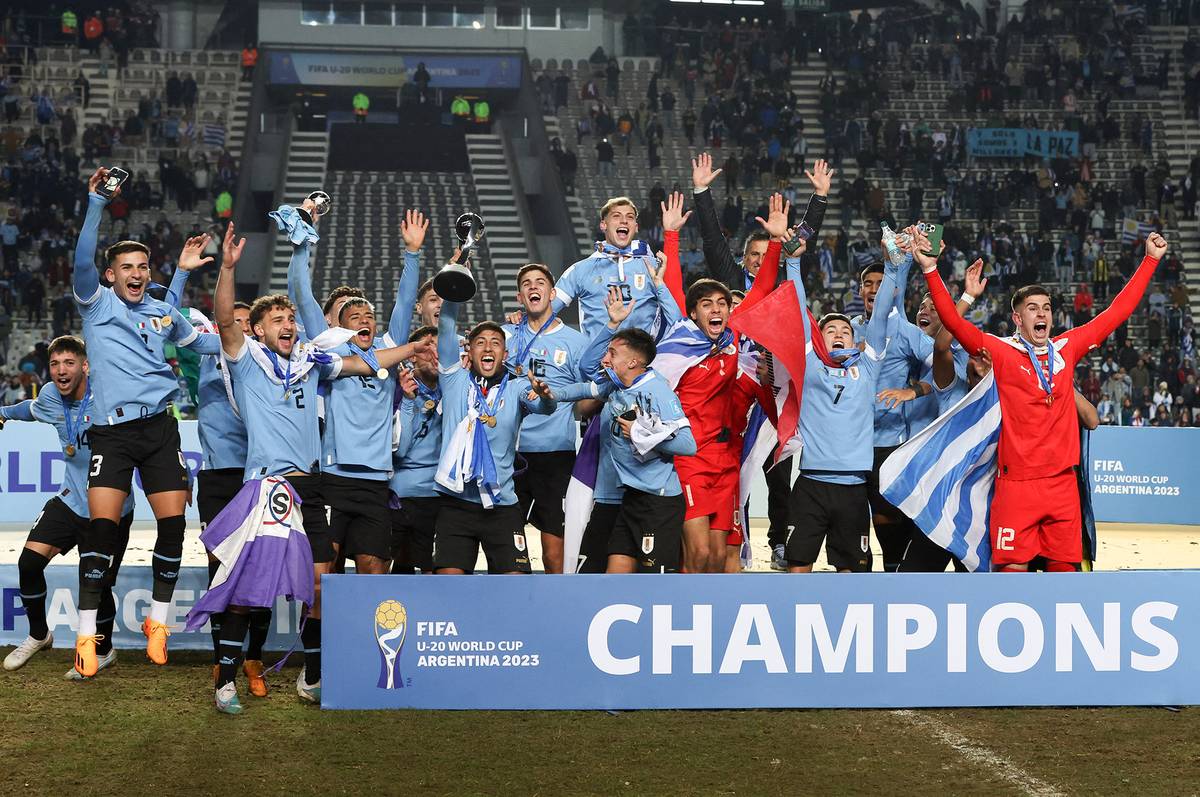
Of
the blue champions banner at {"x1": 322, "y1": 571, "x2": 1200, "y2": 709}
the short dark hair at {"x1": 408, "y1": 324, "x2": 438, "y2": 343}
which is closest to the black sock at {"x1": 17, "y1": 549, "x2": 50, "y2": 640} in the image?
the blue champions banner at {"x1": 322, "y1": 571, "x2": 1200, "y2": 709}

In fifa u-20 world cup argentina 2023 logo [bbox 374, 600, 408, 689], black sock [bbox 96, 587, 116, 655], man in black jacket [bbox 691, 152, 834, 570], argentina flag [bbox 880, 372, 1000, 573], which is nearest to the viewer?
fifa u-20 world cup argentina 2023 logo [bbox 374, 600, 408, 689]

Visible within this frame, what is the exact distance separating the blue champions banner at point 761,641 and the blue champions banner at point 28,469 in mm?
8950

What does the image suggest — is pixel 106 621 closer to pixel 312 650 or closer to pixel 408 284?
pixel 312 650

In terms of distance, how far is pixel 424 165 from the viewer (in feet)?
113

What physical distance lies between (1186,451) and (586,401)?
36.7 feet

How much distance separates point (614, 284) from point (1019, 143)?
25.9 m

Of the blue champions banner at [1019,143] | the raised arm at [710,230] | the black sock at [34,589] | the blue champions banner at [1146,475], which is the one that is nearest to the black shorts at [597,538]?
the raised arm at [710,230]

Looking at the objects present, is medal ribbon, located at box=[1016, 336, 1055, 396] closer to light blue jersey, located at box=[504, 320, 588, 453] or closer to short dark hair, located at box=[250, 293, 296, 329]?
light blue jersey, located at box=[504, 320, 588, 453]

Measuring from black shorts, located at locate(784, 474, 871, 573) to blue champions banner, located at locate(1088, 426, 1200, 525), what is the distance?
9219mm

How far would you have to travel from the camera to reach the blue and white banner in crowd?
801 centimetres

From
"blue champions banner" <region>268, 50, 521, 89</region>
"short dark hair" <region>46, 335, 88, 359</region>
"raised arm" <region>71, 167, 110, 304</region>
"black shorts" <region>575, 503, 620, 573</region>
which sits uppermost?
"blue champions banner" <region>268, 50, 521, 89</region>

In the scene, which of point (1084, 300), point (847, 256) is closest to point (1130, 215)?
point (1084, 300)

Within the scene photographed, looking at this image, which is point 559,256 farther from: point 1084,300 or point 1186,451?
point 1186,451

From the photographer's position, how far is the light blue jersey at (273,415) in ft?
23.3
